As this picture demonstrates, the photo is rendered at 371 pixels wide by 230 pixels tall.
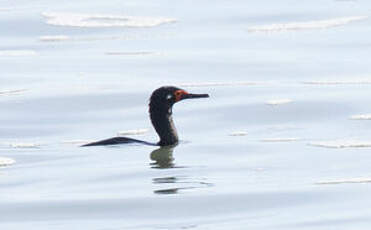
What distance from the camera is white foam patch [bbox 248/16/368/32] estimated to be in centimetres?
1995

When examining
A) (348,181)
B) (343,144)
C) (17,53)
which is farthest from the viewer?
(17,53)

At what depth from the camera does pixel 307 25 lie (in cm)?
2025

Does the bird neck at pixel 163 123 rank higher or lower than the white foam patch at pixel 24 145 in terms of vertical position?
higher

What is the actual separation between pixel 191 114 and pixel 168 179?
3.91 metres

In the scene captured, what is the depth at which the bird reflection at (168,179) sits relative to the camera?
35.9ft

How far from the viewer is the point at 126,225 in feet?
32.0

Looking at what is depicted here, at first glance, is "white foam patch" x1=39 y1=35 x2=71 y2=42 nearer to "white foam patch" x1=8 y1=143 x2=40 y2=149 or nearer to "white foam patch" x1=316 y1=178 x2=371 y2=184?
"white foam patch" x1=8 y1=143 x2=40 y2=149

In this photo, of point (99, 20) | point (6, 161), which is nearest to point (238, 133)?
point (6, 161)

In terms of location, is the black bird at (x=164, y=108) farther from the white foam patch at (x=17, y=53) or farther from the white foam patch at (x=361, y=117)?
the white foam patch at (x=17, y=53)

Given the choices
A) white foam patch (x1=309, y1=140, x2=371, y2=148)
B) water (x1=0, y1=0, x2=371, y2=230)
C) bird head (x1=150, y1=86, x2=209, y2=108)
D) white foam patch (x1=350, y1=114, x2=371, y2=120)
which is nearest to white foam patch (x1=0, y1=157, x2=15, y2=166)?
water (x1=0, y1=0, x2=371, y2=230)

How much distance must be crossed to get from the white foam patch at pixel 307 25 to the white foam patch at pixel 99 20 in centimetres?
143

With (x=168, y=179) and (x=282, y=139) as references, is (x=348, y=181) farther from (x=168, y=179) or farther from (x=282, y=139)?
(x=282, y=139)

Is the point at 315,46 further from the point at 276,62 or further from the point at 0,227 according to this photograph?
the point at 0,227

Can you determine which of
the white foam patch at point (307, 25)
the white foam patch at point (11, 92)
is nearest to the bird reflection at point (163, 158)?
the white foam patch at point (11, 92)
